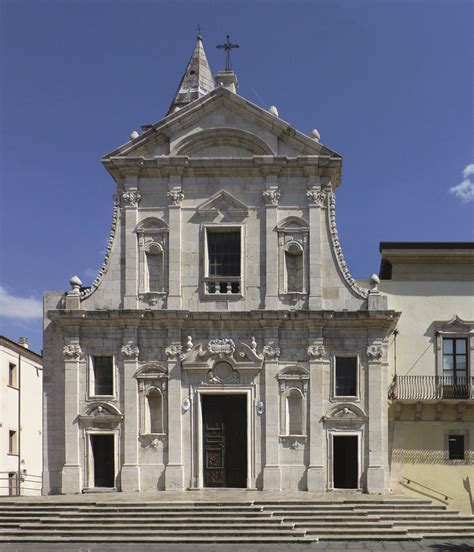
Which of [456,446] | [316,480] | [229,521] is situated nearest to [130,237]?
[316,480]

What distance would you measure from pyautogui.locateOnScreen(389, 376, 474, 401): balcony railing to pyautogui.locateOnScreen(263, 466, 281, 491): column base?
566 cm

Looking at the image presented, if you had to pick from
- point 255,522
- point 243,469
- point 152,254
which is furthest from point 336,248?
point 255,522

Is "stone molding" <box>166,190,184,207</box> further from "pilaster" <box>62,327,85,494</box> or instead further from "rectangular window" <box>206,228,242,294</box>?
"pilaster" <box>62,327,85,494</box>

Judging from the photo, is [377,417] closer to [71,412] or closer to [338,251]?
[338,251]

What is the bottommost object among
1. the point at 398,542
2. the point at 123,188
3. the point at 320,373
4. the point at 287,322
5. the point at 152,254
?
the point at 398,542

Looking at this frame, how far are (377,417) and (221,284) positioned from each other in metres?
6.99

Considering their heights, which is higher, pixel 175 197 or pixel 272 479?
pixel 175 197

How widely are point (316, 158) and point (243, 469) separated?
10992 mm

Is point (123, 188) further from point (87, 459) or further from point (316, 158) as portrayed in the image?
point (87, 459)

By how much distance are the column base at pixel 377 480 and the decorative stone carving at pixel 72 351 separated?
10.6m

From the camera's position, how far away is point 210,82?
45906 mm

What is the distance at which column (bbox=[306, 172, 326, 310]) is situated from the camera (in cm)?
2666

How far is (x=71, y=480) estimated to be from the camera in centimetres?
2616

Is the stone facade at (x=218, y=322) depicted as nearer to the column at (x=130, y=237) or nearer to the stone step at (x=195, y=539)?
the column at (x=130, y=237)
